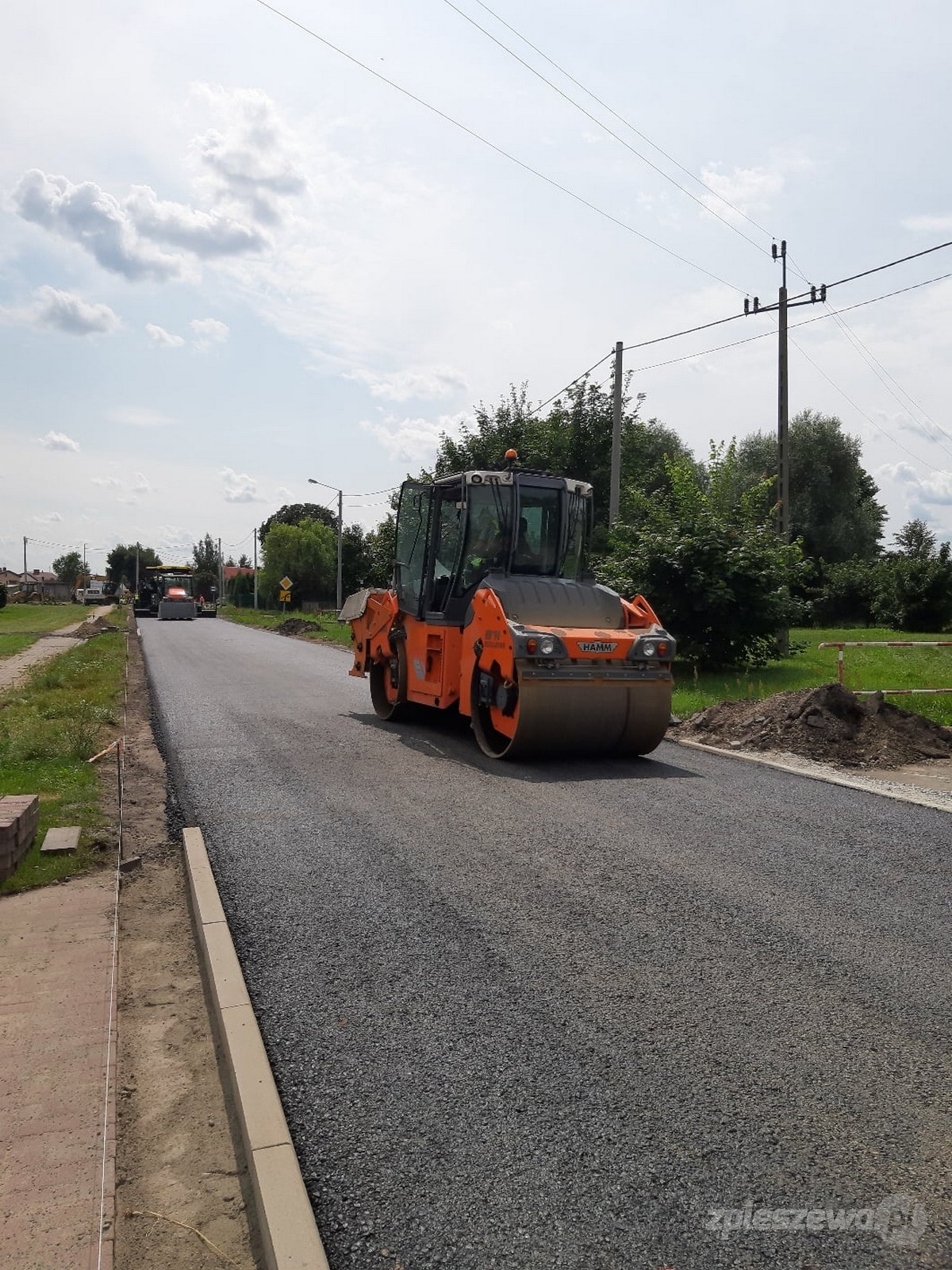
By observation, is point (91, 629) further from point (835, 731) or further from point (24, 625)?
point (835, 731)

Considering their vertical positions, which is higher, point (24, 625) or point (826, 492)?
point (826, 492)

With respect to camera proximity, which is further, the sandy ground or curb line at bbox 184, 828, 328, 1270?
the sandy ground

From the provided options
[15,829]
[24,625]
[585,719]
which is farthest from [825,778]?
[24,625]

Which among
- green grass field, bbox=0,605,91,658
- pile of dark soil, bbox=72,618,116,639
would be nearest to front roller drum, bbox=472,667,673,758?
green grass field, bbox=0,605,91,658

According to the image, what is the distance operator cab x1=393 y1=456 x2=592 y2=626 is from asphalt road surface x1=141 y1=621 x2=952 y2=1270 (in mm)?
3375

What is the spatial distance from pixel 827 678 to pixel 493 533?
9.32 metres

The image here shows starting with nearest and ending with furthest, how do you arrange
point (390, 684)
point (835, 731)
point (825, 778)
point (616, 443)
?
point (825, 778)
point (835, 731)
point (390, 684)
point (616, 443)

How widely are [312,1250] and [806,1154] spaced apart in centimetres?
145

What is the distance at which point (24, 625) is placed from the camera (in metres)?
44.7

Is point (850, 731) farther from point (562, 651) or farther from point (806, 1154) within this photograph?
point (806, 1154)

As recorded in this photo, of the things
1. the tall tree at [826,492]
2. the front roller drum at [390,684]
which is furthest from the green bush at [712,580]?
the tall tree at [826,492]

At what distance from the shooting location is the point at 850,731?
36.9 feet

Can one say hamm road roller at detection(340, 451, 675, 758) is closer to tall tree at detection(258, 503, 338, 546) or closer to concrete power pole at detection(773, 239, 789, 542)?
concrete power pole at detection(773, 239, 789, 542)

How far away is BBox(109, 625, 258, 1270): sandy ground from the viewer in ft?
9.50
